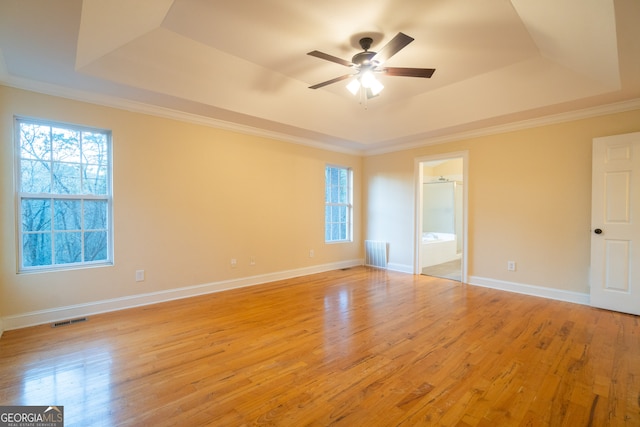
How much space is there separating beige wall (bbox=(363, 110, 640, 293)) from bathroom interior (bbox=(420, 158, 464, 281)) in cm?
197

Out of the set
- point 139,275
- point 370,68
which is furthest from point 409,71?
point 139,275

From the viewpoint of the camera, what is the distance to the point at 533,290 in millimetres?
4090

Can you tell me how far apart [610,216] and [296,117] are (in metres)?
4.28

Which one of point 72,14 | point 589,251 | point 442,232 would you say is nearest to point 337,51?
point 72,14

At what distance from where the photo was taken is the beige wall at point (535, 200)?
12.2 ft

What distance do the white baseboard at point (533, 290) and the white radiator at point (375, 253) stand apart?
171 centimetres

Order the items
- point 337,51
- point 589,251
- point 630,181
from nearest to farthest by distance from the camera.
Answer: point 337,51 → point 630,181 → point 589,251

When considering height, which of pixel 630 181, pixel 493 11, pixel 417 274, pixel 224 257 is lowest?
pixel 417 274

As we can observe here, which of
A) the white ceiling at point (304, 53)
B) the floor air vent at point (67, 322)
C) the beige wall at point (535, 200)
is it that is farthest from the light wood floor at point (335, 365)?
the white ceiling at point (304, 53)

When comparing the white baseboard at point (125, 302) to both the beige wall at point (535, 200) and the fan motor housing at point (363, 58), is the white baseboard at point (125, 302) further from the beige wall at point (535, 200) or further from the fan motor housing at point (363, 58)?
the fan motor housing at point (363, 58)

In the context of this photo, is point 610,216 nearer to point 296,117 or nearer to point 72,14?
point 296,117

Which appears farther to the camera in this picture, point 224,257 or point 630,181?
point 224,257

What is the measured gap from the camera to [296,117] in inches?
172

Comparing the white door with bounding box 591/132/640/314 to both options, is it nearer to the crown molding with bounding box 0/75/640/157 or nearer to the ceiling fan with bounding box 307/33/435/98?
the crown molding with bounding box 0/75/640/157
